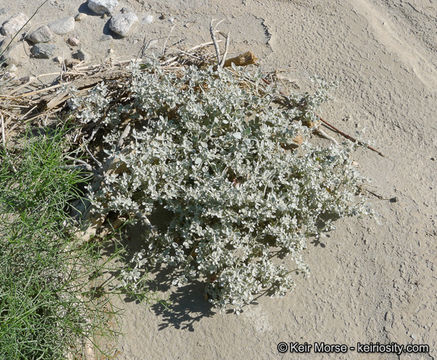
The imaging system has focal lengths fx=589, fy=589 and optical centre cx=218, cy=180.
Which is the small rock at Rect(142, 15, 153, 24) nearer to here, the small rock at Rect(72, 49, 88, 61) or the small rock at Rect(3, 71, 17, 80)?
the small rock at Rect(72, 49, 88, 61)

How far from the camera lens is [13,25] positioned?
491cm

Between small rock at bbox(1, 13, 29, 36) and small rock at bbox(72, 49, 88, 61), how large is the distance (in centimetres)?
62

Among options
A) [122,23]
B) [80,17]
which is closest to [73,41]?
[80,17]

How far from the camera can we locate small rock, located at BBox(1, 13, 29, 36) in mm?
4895

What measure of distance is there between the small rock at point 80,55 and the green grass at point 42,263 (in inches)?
37.9

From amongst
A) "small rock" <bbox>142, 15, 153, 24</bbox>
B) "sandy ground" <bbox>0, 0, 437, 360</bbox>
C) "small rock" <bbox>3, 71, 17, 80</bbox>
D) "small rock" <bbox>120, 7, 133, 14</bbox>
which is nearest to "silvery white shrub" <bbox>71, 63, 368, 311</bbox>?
"sandy ground" <bbox>0, 0, 437, 360</bbox>

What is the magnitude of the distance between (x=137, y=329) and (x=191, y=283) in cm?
41

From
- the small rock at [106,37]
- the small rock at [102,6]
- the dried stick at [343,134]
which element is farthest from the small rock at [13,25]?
the dried stick at [343,134]

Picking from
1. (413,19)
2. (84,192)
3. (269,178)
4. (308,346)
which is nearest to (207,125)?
(269,178)

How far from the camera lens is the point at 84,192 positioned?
3.96 metres

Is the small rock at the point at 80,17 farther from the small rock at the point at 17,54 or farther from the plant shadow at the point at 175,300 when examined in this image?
the plant shadow at the point at 175,300

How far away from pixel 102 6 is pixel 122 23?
297mm

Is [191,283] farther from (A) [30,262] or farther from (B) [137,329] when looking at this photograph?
(A) [30,262]

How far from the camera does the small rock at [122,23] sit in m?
4.77
